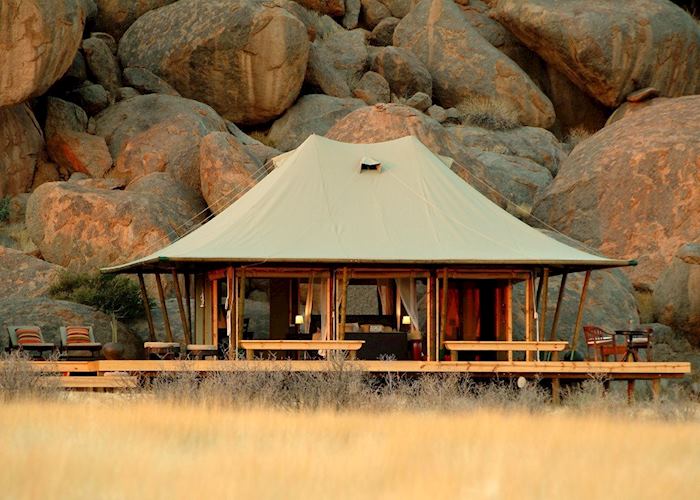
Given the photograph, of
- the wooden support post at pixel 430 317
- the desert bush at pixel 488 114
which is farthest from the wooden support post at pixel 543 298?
the desert bush at pixel 488 114

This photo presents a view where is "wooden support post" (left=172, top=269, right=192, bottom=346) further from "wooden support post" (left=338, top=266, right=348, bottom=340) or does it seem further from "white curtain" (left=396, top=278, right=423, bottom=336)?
"white curtain" (left=396, top=278, right=423, bottom=336)

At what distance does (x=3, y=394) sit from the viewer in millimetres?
16125

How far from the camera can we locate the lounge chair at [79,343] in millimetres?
20969

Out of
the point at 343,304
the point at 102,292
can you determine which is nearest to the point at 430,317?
the point at 343,304

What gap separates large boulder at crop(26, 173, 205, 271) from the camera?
91.7 feet

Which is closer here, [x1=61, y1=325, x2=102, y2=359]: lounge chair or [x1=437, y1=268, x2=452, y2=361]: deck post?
[x1=437, y1=268, x2=452, y2=361]: deck post

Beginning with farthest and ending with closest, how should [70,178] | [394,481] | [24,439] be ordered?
[70,178], [24,439], [394,481]

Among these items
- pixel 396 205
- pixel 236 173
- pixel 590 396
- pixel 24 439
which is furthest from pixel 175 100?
pixel 24 439

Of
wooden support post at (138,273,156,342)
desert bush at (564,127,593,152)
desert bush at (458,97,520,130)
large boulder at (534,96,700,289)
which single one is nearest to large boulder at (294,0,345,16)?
desert bush at (458,97,520,130)

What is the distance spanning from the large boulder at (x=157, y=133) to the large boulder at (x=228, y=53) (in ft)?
7.21

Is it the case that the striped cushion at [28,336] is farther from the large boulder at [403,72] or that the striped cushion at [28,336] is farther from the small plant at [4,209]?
the large boulder at [403,72]

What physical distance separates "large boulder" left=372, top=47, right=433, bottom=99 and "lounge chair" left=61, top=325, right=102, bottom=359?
19987 millimetres

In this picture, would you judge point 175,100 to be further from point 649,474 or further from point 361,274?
point 649,474

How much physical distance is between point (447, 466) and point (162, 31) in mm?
28612
